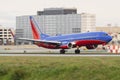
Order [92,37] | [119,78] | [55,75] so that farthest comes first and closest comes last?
[92,37] < [55,75] < [119,78]

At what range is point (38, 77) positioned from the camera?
33.4m

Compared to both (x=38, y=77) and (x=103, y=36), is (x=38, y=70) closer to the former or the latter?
(x=38, y=77)

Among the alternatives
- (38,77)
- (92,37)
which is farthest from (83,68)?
(92,37)

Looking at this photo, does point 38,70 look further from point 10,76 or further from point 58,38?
Answer: point 58,38

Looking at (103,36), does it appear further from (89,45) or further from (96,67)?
(96,67)

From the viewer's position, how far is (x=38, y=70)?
34344mm

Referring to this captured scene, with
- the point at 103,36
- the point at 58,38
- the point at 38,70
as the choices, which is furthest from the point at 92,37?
the point at 38,70

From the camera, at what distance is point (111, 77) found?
104 feet

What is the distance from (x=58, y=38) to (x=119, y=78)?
47.9 m

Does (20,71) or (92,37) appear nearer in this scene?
(20,71)

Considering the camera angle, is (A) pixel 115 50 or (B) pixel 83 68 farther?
(A) pixel 115 50

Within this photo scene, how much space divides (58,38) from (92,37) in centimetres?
688

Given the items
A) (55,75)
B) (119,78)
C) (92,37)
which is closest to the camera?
(119,78)

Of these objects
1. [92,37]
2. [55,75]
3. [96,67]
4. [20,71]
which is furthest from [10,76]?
[92,37]
